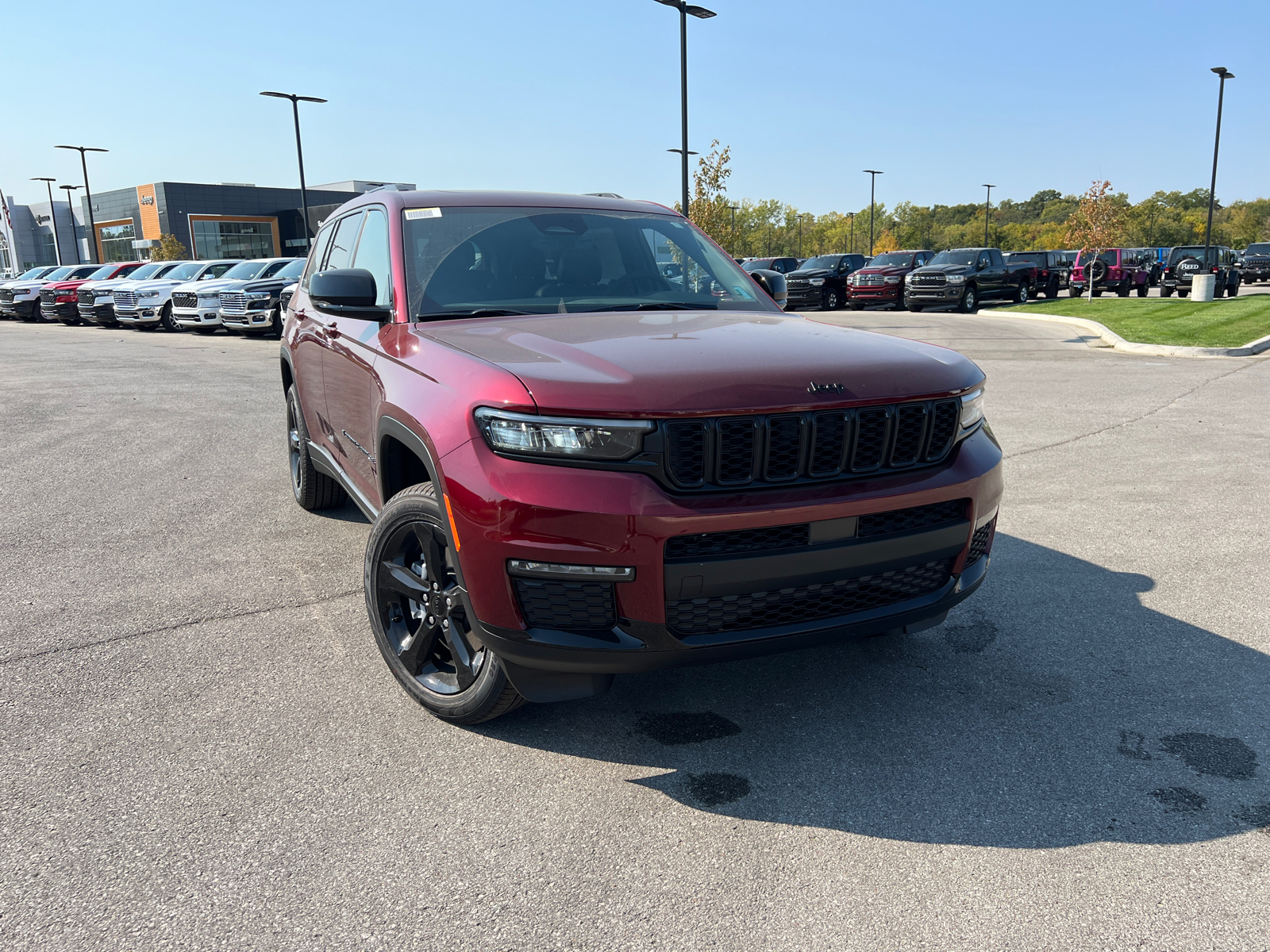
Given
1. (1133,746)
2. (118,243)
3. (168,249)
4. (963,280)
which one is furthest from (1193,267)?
(118,243)

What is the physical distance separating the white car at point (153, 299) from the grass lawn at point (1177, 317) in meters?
22.0

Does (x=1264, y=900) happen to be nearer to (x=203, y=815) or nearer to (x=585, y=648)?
(x=585, y=648)

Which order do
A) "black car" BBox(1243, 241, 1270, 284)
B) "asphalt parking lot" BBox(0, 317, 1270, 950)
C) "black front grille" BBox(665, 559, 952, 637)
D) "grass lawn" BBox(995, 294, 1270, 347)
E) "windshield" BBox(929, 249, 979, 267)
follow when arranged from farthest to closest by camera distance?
"black car" BBox(1243, 241, 1270, 284) → "windshield" BBox(929, 249, 979, 267) → "grass lawn" BBox(995, 294, 1270, 347) → "black front grille" BBox(665, 559, 952, 637) → "asphalt parking lot" BBox(0, 317, 1270, 950)

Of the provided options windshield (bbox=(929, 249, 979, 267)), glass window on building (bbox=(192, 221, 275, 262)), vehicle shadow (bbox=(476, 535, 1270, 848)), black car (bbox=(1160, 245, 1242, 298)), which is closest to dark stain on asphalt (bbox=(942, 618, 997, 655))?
vehicle shadow (bbox=(476, 535, 1270, 848))

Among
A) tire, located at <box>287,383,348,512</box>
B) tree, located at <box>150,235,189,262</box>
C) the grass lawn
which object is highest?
tree, located at <box>150,235,189,262</box>

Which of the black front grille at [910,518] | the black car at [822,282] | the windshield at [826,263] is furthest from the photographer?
the windshield at [826,263]

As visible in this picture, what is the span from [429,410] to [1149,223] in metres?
109

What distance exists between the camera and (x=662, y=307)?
3918 mm

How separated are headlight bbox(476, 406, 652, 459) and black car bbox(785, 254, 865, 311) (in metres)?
27.1

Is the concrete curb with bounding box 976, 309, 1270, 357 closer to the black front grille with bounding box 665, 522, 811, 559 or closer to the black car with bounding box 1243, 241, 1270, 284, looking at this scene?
the black front grille with bounding box 665, 522, 811, 559

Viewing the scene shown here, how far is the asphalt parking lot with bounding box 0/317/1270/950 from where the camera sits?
2299mm

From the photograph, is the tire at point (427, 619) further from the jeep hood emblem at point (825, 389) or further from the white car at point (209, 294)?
the white car at point (209, 294)

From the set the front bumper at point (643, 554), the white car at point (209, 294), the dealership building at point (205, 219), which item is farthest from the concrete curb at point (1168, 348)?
the dealership building at point (205, 219)

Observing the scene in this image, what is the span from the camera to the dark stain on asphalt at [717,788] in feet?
9.22
